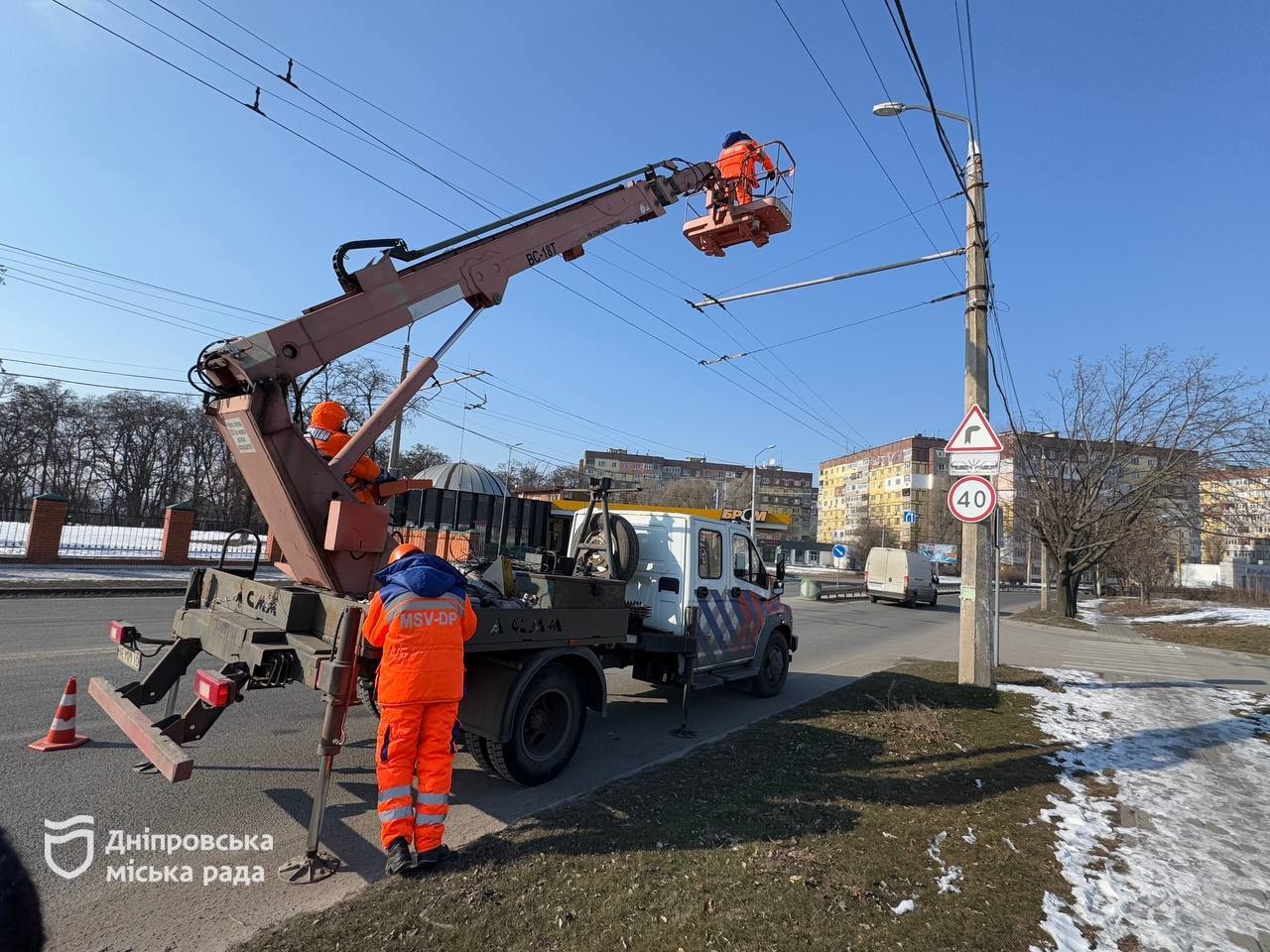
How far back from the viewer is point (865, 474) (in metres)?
106

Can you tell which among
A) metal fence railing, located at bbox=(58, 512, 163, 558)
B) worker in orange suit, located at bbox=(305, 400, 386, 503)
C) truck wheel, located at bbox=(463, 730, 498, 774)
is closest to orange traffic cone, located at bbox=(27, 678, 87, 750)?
worker in orange suit, located at bbox=(305, 400, 386, 503)

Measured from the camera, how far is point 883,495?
10181 centimetres

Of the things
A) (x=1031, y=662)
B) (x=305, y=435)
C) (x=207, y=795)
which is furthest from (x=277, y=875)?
(x=1031, y=662)

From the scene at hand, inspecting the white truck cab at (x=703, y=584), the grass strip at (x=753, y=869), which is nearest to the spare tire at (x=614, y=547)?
the white truck cab at (x=703, y=584)

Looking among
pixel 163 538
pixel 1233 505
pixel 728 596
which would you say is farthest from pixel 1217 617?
pixel 163 538

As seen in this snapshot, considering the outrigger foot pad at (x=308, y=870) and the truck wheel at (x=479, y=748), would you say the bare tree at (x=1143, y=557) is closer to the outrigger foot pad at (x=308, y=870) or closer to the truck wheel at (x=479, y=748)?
the truck wheel at (x=479, y=748)

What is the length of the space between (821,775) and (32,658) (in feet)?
28.1

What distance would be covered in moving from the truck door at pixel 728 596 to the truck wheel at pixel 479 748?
2.92 meters

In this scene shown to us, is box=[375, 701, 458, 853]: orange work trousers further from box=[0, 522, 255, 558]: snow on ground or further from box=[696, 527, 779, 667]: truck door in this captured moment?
box=[0, 522, 255, 558]: snow on ground

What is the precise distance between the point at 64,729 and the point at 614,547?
184 inches

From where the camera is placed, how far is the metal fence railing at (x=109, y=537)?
63.3 feet

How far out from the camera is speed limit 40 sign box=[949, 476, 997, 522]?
26.9 ft

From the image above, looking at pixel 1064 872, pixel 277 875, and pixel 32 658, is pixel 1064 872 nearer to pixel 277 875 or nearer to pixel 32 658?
pixel 277 875

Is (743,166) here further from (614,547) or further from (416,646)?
(416,646)
